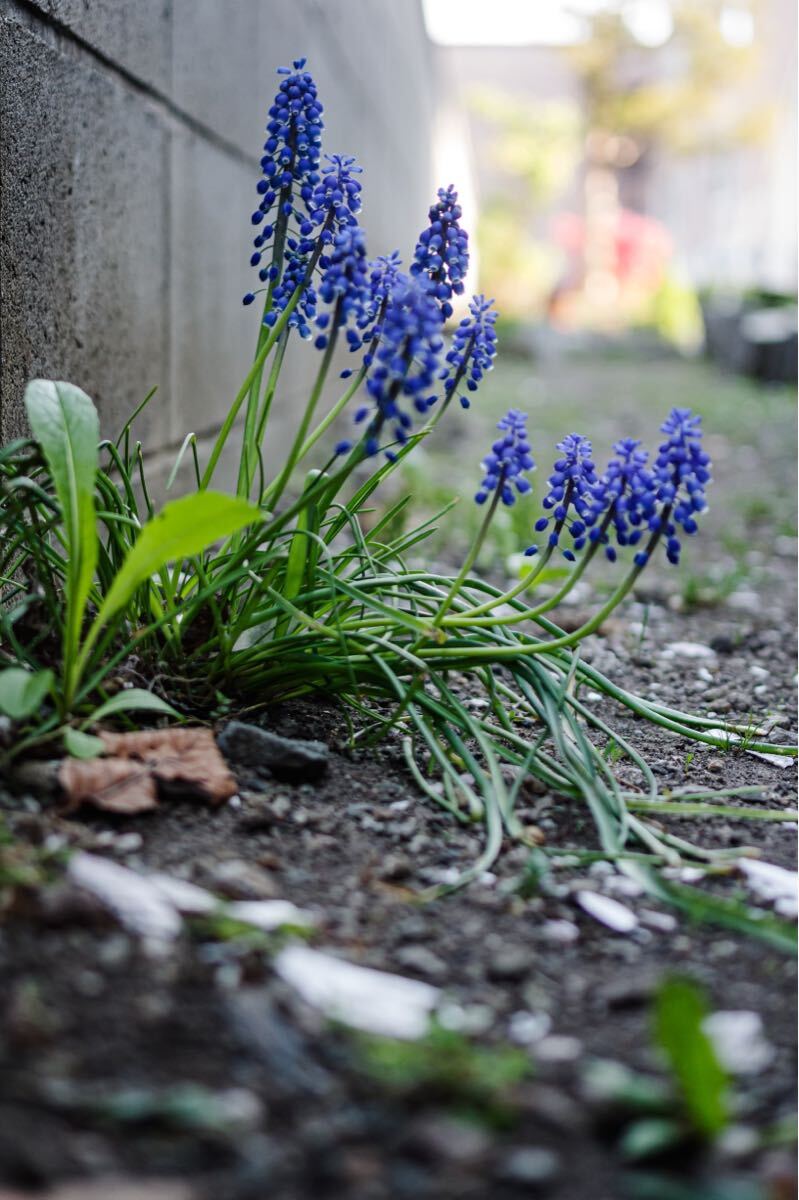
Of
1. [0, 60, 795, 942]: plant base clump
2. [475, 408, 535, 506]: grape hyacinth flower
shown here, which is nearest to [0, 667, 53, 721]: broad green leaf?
[0, 60, 795, 942]: plant base clump

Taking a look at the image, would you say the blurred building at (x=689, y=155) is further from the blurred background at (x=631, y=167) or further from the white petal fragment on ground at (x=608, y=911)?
the white petal fragment on ground at (x=608, y=911)

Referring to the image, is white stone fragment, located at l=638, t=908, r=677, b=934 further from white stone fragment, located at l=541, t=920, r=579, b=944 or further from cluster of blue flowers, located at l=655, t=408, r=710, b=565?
cluster of blue flowers, located at l=655, t=408, r=710, b=565

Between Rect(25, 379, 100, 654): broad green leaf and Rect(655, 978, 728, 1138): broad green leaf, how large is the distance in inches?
27.2

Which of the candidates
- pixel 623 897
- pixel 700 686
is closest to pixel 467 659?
pixel 623 897

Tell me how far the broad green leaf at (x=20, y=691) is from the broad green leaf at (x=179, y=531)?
0.36 ft

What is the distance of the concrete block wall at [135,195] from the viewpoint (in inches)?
63.4

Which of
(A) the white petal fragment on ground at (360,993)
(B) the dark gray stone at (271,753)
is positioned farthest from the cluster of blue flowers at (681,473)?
(A) the white petal fragment on ground at (360,993)

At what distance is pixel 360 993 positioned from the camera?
0.95m

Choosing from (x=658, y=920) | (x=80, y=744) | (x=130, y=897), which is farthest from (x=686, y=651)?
(x=130, y=897)

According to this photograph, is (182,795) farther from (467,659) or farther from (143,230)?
(143,230)

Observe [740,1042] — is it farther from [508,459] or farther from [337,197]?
[337,197]

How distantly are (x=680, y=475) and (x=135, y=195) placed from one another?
1.26 m

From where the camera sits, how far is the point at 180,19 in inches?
91.8

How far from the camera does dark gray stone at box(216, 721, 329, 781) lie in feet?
4.42
